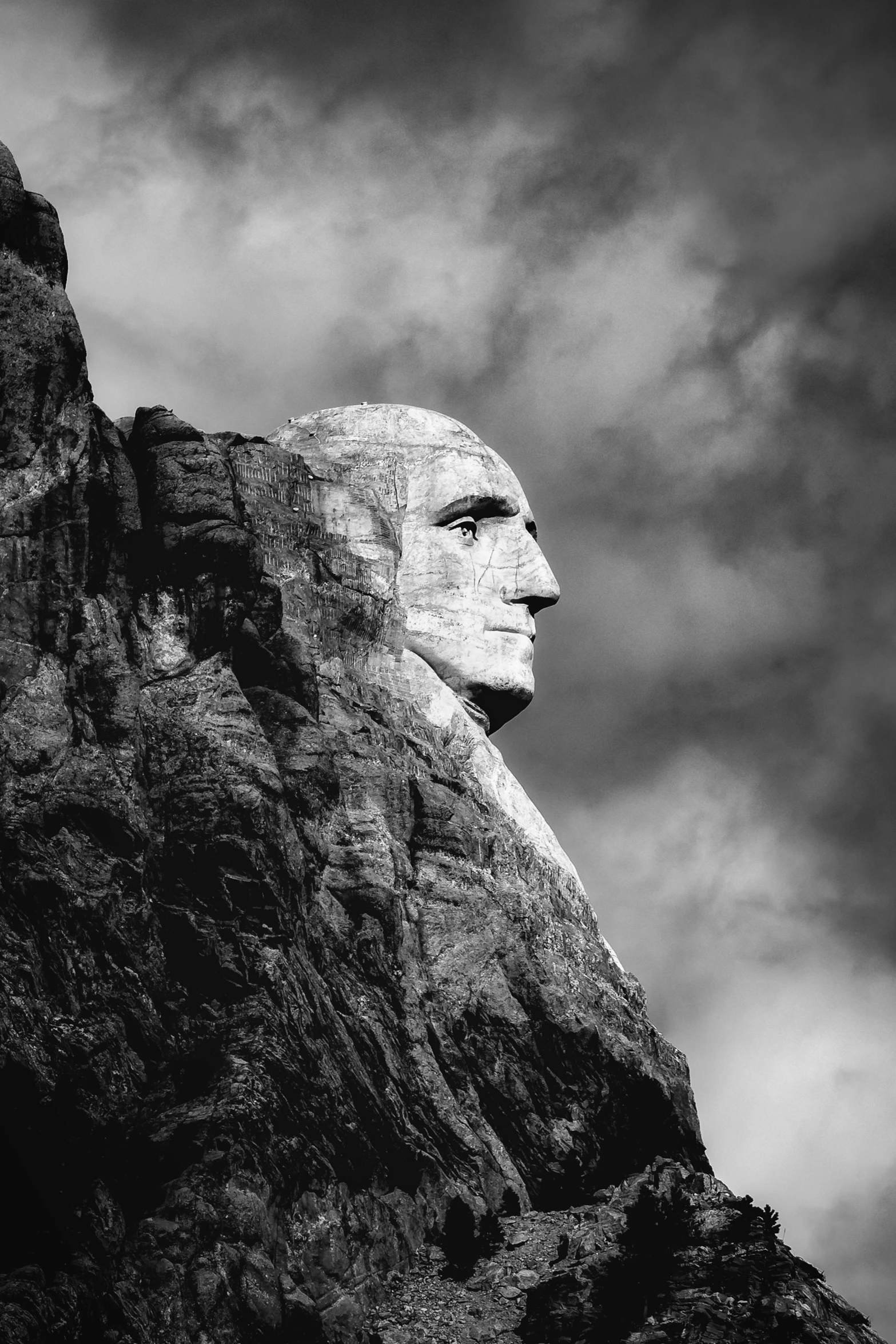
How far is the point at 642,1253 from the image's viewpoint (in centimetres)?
3500

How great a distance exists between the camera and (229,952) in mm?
34906

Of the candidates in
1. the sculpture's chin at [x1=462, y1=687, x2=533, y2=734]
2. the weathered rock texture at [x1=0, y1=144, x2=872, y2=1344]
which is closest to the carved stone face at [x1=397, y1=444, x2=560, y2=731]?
the sculpture's chin at [x1=462, y1=687, x2=533, y2=734]

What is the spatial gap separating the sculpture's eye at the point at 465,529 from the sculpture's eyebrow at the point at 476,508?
0.10 metres

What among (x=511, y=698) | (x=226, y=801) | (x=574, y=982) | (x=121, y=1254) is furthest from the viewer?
(x=511, y=698)

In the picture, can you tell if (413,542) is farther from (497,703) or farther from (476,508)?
(497,703)

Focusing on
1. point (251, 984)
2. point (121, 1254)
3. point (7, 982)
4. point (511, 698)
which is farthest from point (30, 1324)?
point (511, 698)

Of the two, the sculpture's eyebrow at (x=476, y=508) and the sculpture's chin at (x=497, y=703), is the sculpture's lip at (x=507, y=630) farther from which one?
the sculpture's eyebrow at (x=476, y=508)

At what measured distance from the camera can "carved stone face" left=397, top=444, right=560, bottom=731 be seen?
44406 millimetres

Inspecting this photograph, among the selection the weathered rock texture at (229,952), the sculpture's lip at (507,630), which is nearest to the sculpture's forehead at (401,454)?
the sculpture's lip at (507,630)

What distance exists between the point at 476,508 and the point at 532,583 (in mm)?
2027

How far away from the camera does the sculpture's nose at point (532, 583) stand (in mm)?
45531

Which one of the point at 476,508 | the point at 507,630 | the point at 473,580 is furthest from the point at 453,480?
the point at 507,630

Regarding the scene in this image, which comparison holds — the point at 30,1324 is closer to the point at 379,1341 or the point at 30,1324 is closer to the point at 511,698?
the point at 379,1341

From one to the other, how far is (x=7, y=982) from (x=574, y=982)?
11438mm
